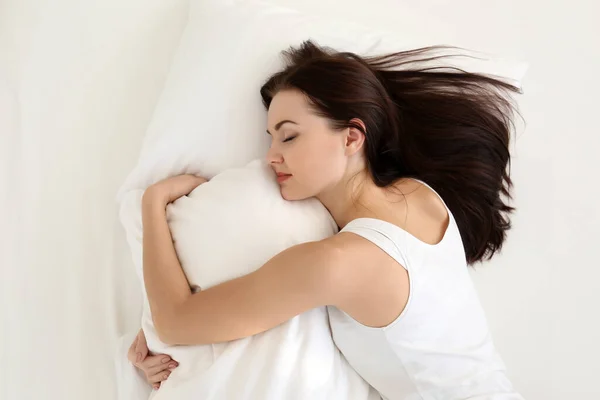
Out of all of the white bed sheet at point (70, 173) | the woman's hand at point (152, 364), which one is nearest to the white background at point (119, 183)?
the white bed sheet at point (70, 173)

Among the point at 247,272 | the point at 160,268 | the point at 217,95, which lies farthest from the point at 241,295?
the point at 217,95

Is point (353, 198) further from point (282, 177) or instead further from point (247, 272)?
point (247, 272)

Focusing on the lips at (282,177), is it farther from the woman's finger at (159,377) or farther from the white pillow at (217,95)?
the woman's finger at (159,377)

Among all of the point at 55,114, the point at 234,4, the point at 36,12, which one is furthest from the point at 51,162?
the point at 234,4

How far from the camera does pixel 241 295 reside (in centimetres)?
105

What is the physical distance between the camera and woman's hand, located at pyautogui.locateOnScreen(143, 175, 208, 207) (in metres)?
1.24

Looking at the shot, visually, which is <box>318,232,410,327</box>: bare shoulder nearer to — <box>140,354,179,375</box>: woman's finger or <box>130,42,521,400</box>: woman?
<box>130,42,521,400</box>: woman

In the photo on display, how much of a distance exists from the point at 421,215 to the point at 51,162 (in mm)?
890

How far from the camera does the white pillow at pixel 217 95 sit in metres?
1.32

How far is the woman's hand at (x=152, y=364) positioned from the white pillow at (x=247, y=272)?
2cm

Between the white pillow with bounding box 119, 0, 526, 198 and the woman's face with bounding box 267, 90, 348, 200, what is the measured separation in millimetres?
140

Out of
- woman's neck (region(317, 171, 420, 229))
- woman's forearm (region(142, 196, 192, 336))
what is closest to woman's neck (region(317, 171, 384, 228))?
woman's neck (region(317, 171, 420, 229))

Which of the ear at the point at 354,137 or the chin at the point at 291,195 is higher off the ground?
the ear at the point at 354,137

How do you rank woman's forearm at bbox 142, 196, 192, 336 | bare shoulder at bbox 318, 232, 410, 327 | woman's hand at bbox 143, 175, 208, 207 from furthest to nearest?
1. woman's hand at bbox 143, 175, 208, 207
2. woman's forearm at bbox 142, 196, 192, 336
3. bare shoulder at bbox 318, 232, 410, 327
